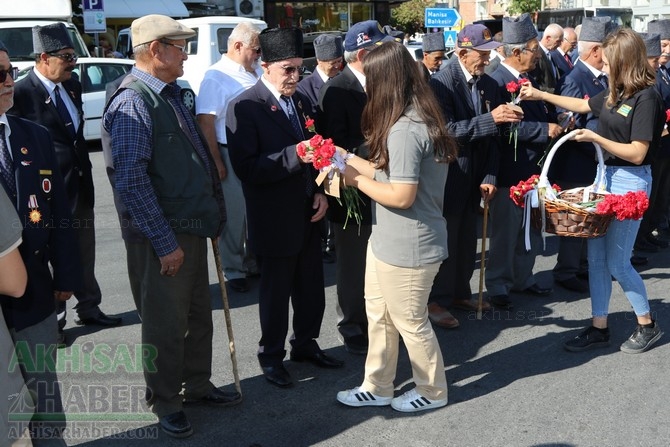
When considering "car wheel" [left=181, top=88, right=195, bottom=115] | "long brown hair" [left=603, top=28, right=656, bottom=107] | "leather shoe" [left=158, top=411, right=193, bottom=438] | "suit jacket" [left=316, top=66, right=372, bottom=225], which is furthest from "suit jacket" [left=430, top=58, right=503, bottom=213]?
"car wheel" [left=181, top=88, right=195, bottom=115]

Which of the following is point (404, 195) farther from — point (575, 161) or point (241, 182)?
point (575, 161)

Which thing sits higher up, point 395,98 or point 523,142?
point 395,98

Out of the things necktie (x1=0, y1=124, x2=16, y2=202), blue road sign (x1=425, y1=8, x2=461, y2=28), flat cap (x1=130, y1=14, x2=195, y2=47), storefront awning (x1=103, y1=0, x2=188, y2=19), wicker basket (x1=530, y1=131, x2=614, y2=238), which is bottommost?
wicker basket (x1=530, y1=131, x2=614, y2=238)

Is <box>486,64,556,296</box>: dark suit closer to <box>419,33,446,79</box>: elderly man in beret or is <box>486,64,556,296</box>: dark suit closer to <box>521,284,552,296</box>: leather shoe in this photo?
<box>521,284,552,296</box>: leather shoe

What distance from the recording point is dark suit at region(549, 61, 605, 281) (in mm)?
6336

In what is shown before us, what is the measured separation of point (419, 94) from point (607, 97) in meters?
1.85

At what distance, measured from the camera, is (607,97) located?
5.24 m

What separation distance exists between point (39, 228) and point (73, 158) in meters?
2.22

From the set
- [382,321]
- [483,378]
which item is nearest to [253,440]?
[382,321]

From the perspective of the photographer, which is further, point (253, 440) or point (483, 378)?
point (483, 378)

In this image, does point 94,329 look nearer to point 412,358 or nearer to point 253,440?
point 253,440

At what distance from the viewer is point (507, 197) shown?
20.0 ft

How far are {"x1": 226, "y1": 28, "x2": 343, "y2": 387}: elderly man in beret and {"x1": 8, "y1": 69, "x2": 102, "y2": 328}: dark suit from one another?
4.84ft

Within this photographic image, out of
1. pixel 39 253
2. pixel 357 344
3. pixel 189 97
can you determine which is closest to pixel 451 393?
pixel 357 344
